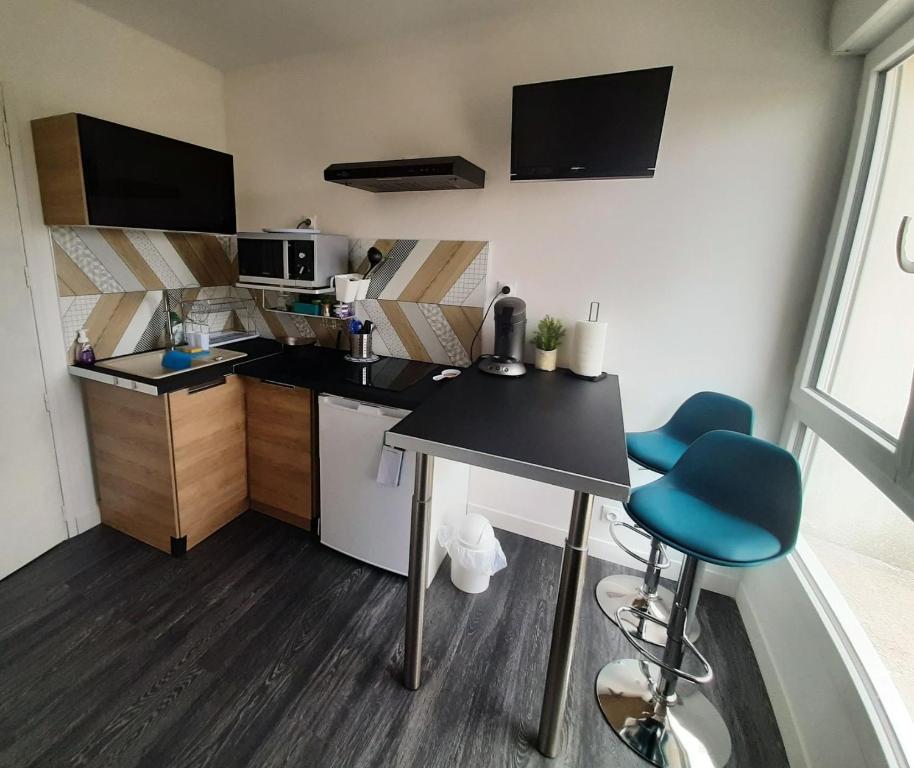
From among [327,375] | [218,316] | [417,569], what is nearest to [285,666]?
[417,569]

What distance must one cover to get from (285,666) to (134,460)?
1.28 metres

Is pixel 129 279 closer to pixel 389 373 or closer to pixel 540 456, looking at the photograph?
pixel 389 373

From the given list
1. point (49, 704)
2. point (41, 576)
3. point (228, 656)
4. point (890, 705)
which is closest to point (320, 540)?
point (228, 656)

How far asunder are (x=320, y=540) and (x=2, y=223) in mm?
2008

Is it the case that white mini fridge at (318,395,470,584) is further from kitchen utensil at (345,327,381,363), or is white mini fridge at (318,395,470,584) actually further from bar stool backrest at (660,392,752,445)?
bar stool backrest at (660,392,752,445)

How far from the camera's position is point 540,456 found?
1242 mm

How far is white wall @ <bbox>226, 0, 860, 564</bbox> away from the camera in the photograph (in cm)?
174

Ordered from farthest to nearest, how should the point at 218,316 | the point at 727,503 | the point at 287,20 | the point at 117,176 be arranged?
the point at 218,316, the point at 287,20, the point at 117,176, the point at 727,503

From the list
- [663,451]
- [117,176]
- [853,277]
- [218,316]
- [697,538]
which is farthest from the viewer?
[218,316]

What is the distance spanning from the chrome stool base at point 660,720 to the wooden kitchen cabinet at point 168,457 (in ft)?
6.68

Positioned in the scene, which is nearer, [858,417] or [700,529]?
[700,529]

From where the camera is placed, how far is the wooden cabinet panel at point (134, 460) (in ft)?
6.76

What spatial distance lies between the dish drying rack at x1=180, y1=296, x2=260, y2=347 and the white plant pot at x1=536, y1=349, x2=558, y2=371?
6.40ft

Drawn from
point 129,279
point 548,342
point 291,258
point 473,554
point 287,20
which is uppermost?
point 287,20
